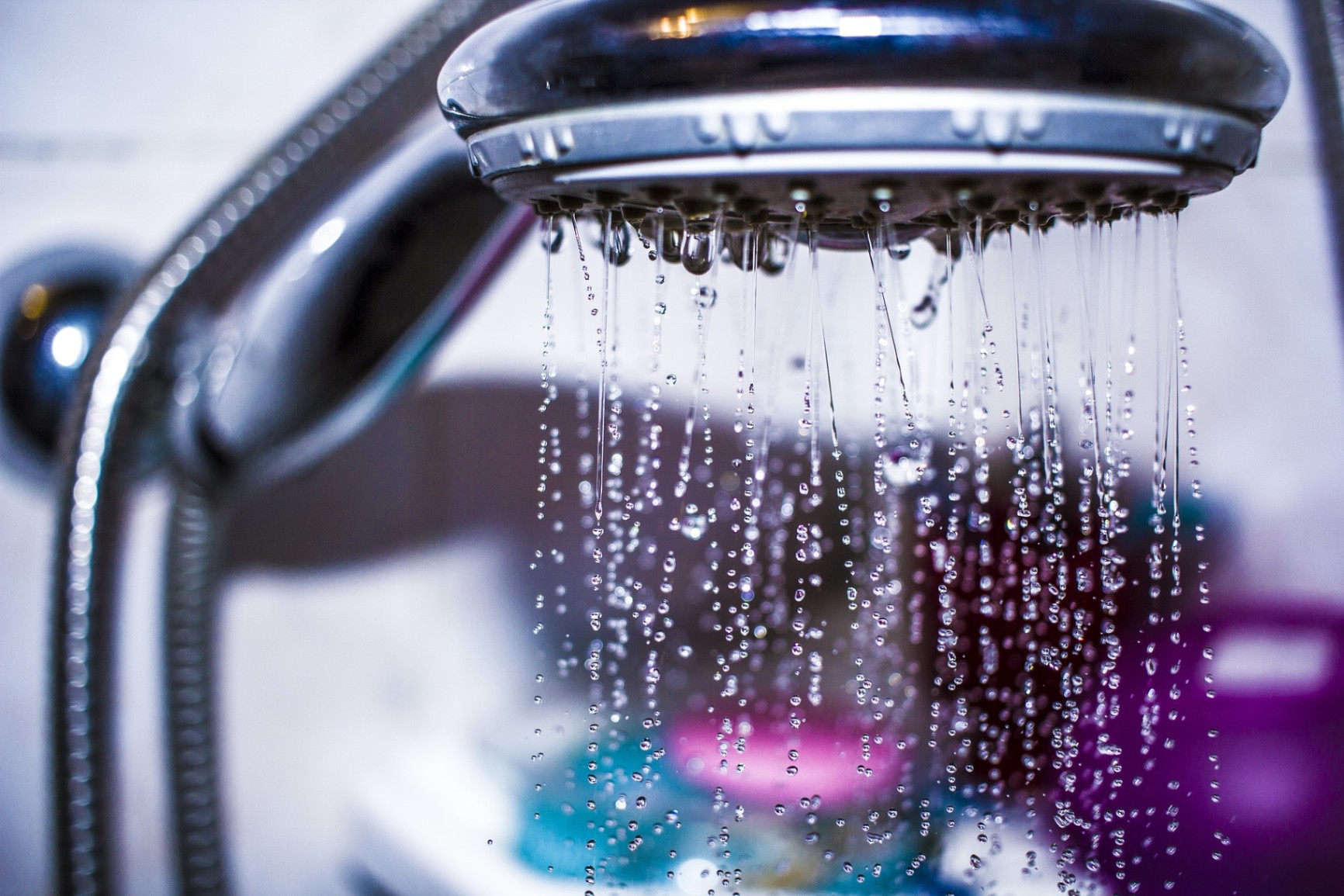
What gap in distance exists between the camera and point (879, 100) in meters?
0.14

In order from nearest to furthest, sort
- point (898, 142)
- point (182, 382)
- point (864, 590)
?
point (898, 142)
point (182, 382)
point (864, 590)

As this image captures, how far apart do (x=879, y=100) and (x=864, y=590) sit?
0.31 meters

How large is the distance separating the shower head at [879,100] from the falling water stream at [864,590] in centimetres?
20

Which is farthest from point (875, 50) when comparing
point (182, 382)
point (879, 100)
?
point (182, 382)

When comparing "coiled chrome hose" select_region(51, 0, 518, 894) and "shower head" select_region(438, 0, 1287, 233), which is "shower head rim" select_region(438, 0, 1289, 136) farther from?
"coiled chrome hose" select_region(51, 0, 518, 894)

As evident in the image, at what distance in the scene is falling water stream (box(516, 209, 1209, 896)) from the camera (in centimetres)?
37

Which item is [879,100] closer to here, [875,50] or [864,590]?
[875,50]

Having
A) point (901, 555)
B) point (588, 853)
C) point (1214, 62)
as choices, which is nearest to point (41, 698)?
point (588, 853)

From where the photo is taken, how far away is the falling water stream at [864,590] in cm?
37

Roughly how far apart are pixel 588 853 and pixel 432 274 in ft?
0.79

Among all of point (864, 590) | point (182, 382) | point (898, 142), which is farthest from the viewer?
point (864, 590)

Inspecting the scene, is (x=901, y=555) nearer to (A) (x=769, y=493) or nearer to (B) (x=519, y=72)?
(A) (x=769, y=493)

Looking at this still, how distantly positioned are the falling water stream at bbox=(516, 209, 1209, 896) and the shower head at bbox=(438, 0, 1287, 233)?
20 cm

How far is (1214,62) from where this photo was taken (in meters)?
0.15
